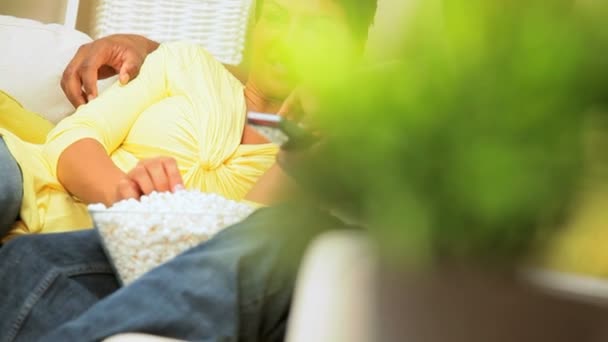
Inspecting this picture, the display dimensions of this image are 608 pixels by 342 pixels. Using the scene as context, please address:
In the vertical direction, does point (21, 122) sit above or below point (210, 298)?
below

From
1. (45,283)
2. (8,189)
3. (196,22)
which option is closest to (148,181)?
(8,189)

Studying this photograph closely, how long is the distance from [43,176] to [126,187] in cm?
20

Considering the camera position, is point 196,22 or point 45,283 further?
point 196,22

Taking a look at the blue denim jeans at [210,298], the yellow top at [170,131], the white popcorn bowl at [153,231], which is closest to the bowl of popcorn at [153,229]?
the white popcorn bowl at [153,231]

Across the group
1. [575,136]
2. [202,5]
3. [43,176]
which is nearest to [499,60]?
[575,136]

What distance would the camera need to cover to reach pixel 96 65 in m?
1.26

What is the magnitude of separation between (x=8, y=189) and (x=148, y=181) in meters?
0.16

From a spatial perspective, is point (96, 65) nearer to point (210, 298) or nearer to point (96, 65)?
point (96, 65)

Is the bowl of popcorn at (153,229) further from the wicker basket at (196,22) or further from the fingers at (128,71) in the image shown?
the wicker basket at (196,22)

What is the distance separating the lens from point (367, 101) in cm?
13

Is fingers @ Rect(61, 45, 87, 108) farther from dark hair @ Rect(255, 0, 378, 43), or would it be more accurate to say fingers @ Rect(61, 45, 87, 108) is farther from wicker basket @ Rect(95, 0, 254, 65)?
dark hair @ Rect(255, 0, 378, 43)

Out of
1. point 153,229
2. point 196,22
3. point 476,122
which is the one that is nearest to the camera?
point 476,122

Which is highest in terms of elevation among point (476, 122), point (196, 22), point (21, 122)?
point (476, 122)

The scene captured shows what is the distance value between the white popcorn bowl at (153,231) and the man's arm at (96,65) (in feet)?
2.24
